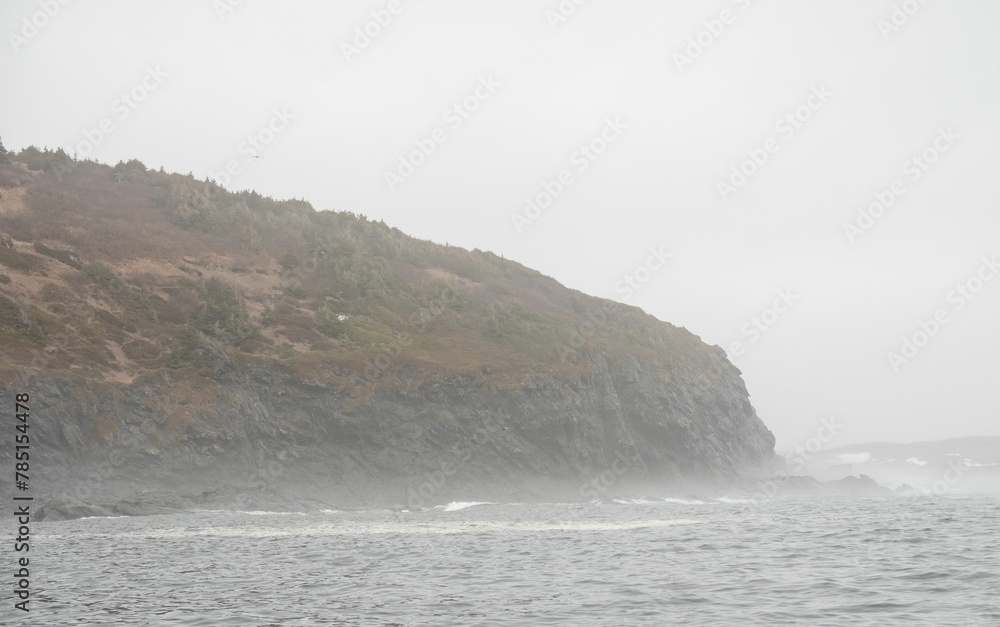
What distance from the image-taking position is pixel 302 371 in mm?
62281

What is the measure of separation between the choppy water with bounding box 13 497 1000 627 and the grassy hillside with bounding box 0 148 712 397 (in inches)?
901

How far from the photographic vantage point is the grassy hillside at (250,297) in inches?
2311

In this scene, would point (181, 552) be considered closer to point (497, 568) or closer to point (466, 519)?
point (497, 568)

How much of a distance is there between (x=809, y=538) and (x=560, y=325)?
54289 millimetres

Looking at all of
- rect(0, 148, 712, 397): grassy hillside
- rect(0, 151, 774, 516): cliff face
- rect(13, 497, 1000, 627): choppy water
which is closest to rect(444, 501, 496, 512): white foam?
rect(0, 151, 774, 516): cliff face

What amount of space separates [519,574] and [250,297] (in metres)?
54.6

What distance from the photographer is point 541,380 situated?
71625 mm

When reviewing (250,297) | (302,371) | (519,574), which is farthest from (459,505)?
(519,574)

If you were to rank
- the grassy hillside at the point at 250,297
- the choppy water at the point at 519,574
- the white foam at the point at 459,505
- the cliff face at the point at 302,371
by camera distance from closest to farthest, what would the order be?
1. the choppy water at the point at 519,574
2. the cliff face at the point at 302,371
3. the white foam at the point at 459,505
4. the grassy hillside at the point at 250,297

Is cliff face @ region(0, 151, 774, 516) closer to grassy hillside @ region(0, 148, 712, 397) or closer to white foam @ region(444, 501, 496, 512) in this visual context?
grassy hillside @ region(0, 148, 712, 397)

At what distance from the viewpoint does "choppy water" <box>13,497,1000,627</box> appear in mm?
16984

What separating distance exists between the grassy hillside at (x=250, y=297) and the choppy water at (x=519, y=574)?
22.9 meters

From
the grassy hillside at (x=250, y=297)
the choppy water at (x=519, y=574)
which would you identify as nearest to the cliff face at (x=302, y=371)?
the grassy hillside at (x=250, y=297)

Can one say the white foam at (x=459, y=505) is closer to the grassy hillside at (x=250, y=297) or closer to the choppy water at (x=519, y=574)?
the grassy hillside at (x=250, y=297)
